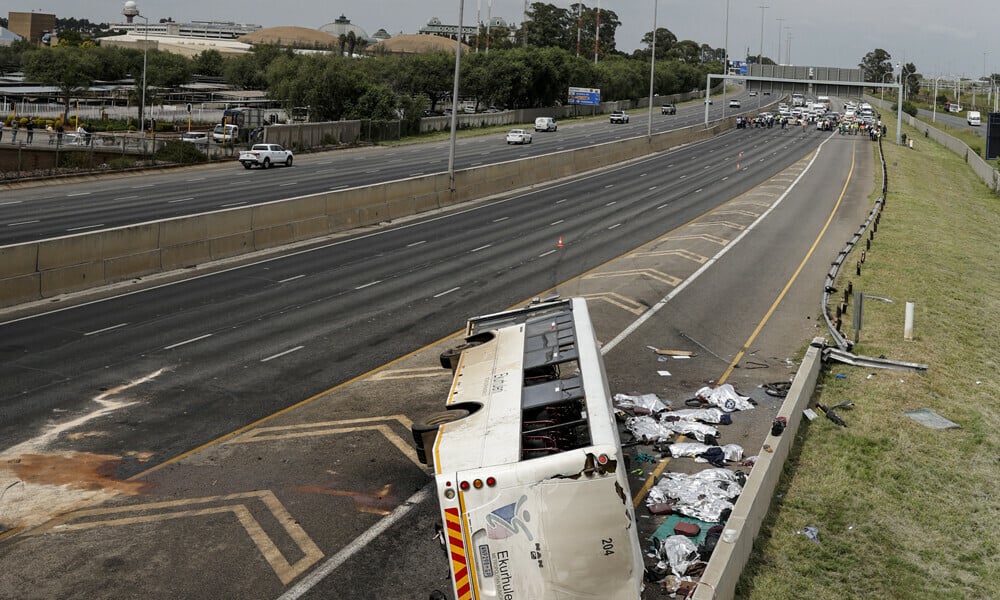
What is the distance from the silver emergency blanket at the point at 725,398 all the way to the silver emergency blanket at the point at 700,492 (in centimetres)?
368

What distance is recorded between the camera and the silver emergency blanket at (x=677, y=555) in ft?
37.4

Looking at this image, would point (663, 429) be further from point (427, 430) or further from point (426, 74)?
point (426, 74)

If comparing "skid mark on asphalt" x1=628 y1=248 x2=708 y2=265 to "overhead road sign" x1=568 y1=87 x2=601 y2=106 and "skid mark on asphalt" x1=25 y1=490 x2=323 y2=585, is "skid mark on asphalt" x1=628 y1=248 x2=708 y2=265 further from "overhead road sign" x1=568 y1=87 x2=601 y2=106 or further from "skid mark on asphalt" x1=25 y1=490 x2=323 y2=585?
"overhead road sign" x1=568 y1=87 x2=601 y2=106

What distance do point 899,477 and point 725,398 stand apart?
3.75 meters

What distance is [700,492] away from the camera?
13.4 metres

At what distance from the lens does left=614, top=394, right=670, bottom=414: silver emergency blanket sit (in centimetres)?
1734

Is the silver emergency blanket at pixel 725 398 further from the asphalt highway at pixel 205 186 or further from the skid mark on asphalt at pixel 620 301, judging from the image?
the asphalt highway at pixel 205 186

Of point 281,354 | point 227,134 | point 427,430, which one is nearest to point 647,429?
point 427,430

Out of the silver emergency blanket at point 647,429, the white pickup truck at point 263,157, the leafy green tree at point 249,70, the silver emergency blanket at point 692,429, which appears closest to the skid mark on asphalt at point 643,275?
the silver emergency blanket at point 692,429

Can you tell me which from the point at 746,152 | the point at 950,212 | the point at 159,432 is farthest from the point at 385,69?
the point at 159,432

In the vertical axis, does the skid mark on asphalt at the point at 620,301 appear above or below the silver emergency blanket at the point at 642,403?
above

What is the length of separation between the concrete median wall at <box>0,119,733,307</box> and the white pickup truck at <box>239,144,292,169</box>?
19793 mm

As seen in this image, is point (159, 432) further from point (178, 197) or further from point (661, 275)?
point (178, 197)

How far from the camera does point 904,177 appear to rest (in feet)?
202
